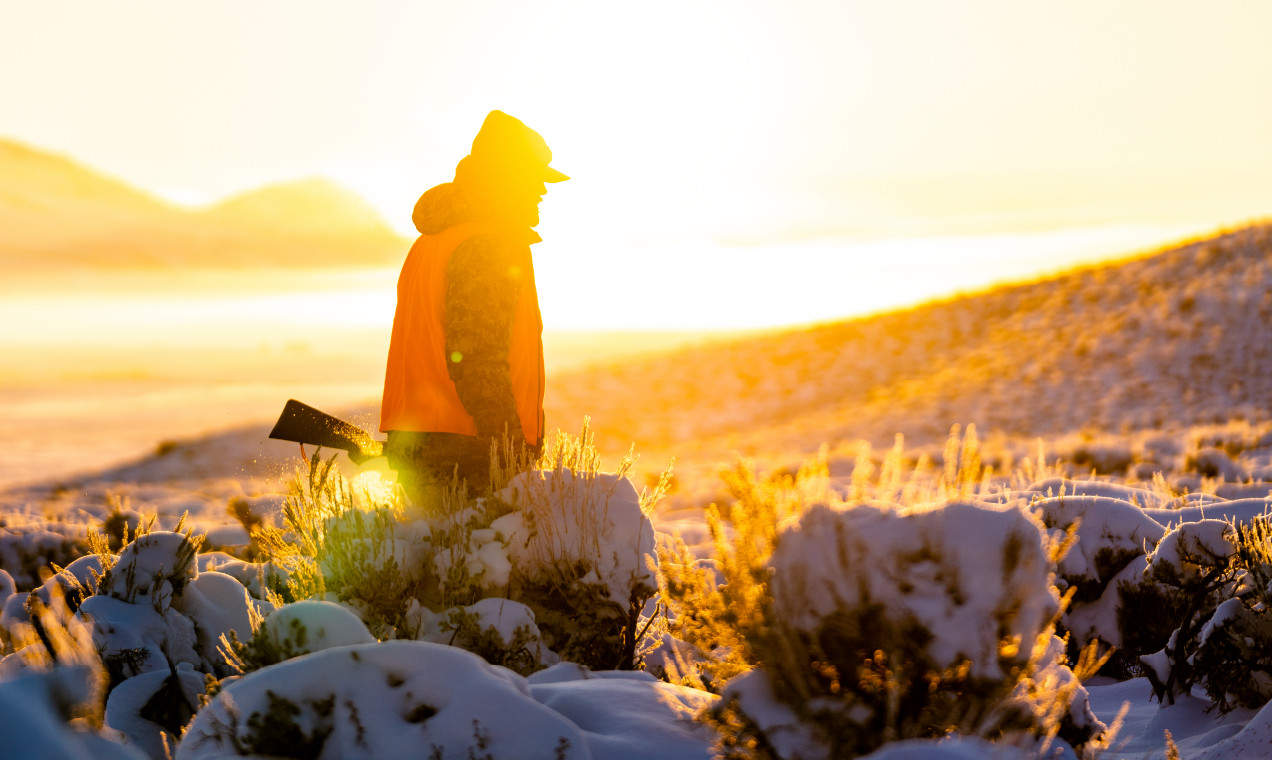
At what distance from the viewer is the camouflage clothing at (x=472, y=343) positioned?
459 centimetres

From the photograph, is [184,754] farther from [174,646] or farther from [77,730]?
[174,646]

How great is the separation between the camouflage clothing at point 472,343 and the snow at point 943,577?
226 cm

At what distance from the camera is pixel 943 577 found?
8.98ft

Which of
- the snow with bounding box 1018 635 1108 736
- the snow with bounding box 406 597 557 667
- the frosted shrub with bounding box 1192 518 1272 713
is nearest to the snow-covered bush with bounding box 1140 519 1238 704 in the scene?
the frosted shrub with bounding box 1192 518 1272 713

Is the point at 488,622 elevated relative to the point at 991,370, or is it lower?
elevated

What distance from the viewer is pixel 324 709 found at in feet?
8.64

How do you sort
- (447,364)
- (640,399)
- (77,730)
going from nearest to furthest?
(77,730), (447,364), (640,399)

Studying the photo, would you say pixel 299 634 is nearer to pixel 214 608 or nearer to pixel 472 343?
pixel 472 343

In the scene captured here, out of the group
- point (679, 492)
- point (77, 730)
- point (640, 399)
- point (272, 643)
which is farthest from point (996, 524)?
point (640, 399)

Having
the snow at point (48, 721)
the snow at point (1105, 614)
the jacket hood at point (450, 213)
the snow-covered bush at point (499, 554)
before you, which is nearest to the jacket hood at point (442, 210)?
the jacket hood at point (450, 213)

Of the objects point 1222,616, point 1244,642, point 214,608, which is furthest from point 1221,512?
point 214,608

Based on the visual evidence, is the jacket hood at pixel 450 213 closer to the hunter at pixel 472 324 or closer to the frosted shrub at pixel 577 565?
the hunter at pixel 472 324

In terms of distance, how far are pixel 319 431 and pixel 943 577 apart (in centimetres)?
350

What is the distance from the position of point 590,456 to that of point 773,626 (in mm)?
2240
